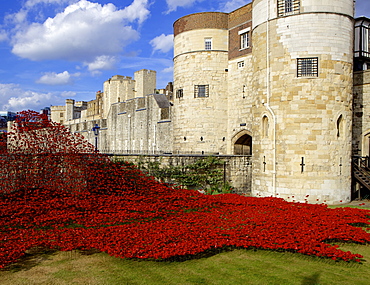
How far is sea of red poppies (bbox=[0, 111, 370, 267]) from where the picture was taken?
868 cm

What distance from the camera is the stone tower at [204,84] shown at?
2391cm

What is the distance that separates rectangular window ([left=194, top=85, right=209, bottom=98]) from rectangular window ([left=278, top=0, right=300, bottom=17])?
7854 mm

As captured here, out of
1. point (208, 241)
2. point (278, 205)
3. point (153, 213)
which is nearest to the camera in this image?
point (208, 241)

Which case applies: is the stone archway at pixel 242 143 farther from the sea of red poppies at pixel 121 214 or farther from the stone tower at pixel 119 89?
the stone tower at pixel 119 89

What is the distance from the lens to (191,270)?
7496 mm

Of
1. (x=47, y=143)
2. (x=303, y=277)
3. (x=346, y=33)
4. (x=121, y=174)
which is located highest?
(x=346, y=33)

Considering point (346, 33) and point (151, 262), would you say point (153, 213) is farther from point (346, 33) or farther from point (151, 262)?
point (346, 33)

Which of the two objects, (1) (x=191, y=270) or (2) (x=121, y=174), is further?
(2) (x=121, y=174)

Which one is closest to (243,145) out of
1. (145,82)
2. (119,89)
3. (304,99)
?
(304,99)

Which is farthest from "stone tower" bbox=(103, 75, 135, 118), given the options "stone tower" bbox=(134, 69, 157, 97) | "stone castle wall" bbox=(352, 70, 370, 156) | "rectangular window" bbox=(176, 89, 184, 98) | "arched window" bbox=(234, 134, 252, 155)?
"stone castle wall" bbox=(352, 70, 370, 156)

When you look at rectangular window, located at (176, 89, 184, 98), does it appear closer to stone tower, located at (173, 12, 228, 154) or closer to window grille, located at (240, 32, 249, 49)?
stone tower, located at (173, 12, 228, 154)

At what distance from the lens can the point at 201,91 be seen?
24219mm

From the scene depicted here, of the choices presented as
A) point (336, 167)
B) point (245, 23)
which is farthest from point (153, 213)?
point (245, 23)

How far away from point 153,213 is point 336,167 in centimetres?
963
